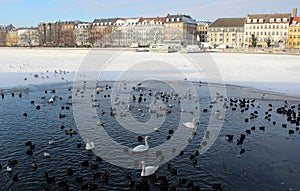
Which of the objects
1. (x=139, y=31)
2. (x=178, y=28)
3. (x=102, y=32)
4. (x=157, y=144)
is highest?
(x=178, y=28)

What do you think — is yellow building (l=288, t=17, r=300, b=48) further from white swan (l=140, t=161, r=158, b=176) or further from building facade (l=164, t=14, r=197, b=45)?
white swan (l=140, t=161, r=158, b=176)

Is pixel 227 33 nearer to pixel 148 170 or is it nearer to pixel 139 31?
pixel 139 31

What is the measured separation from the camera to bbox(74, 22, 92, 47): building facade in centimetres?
13909

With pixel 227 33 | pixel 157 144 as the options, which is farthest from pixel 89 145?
pixel 227 33

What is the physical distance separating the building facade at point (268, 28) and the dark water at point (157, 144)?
103199 mm

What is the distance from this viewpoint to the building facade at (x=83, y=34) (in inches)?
5476

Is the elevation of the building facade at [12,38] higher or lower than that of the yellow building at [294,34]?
higher

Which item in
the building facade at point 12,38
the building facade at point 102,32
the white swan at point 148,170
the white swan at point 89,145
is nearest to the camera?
the white swan at point 148,170

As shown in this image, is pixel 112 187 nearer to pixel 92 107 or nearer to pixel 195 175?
pixel 195 175

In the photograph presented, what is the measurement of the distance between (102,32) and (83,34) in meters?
10.2

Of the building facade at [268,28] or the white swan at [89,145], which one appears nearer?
the white swan at [89,145]

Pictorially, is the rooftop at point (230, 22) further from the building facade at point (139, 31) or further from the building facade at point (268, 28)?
the building facade at point (139, 31)

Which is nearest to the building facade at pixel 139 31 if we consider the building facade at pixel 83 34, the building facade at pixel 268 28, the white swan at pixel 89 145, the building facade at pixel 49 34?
the building facade at pixel 83 34

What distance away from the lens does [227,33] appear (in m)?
129
